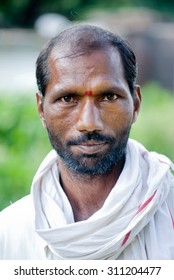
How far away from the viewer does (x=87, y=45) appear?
3.31 meters

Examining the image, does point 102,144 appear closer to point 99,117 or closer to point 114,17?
point 99,117

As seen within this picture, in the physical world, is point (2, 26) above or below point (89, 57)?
above

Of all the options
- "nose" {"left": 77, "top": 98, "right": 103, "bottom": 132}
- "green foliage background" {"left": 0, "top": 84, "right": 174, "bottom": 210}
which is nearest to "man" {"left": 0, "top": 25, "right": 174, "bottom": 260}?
"nose" {"left": 77, "top": 98, "right": 103, "bottom": 132}

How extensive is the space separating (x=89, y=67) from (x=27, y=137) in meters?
5.55

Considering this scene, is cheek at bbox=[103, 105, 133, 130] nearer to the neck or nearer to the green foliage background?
the neck

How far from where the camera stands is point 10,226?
343 centimetres

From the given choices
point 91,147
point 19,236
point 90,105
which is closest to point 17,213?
point 19,236

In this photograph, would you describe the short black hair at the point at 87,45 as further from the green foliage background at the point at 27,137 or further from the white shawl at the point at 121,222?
the green foliage background at the point at 27,137

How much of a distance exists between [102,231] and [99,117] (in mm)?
382

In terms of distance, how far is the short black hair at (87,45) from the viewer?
10.9 feet

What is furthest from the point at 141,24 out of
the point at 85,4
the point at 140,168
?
the point at 140,168

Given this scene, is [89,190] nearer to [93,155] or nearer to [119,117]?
[93,155]

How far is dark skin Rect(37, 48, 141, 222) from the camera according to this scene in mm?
Answer: 3283

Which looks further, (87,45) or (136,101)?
(136,101)
